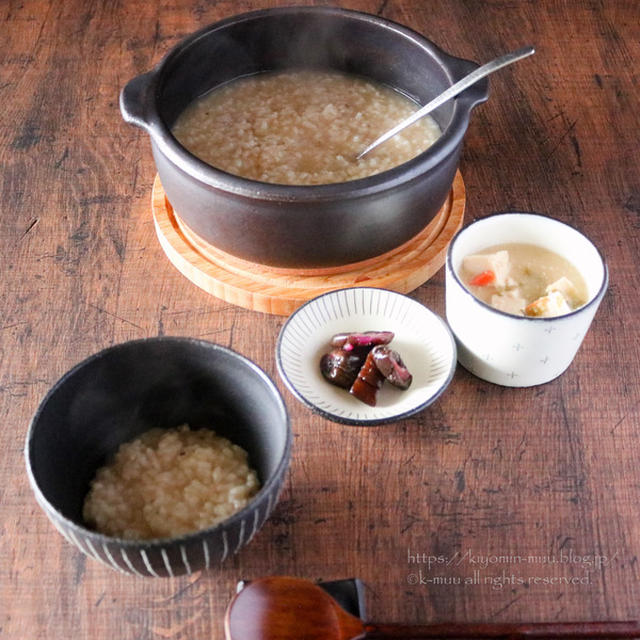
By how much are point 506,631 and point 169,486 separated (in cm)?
55

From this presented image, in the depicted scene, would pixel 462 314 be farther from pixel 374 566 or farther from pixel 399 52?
pixel 399 52

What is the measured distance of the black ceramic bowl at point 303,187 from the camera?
4.91 feet

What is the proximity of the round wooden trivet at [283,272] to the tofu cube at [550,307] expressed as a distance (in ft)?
0.99

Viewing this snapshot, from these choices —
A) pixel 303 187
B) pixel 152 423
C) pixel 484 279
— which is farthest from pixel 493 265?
pixel 152 423

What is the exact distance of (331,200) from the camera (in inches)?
57.8

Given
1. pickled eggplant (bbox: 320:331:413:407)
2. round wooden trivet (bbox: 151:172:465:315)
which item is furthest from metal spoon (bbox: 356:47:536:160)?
pickled eggplant (bbox: 320:331:413:407)

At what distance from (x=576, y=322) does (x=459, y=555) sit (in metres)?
0.43

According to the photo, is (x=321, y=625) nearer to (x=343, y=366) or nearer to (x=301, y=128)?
(x=343, y=366)

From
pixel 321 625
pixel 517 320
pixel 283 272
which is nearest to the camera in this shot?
pixel 321 625

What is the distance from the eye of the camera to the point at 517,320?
1.42 metres

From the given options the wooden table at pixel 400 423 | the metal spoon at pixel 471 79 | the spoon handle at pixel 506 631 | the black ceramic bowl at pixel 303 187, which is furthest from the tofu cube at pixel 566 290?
the spoon handle at pixel 506 631

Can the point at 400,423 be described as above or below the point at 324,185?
below

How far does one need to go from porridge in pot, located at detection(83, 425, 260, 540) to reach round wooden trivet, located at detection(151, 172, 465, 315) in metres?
0.35

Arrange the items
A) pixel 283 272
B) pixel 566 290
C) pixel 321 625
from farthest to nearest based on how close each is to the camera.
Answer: pixel 283 272, pixel 566 290, pixel 321 625
